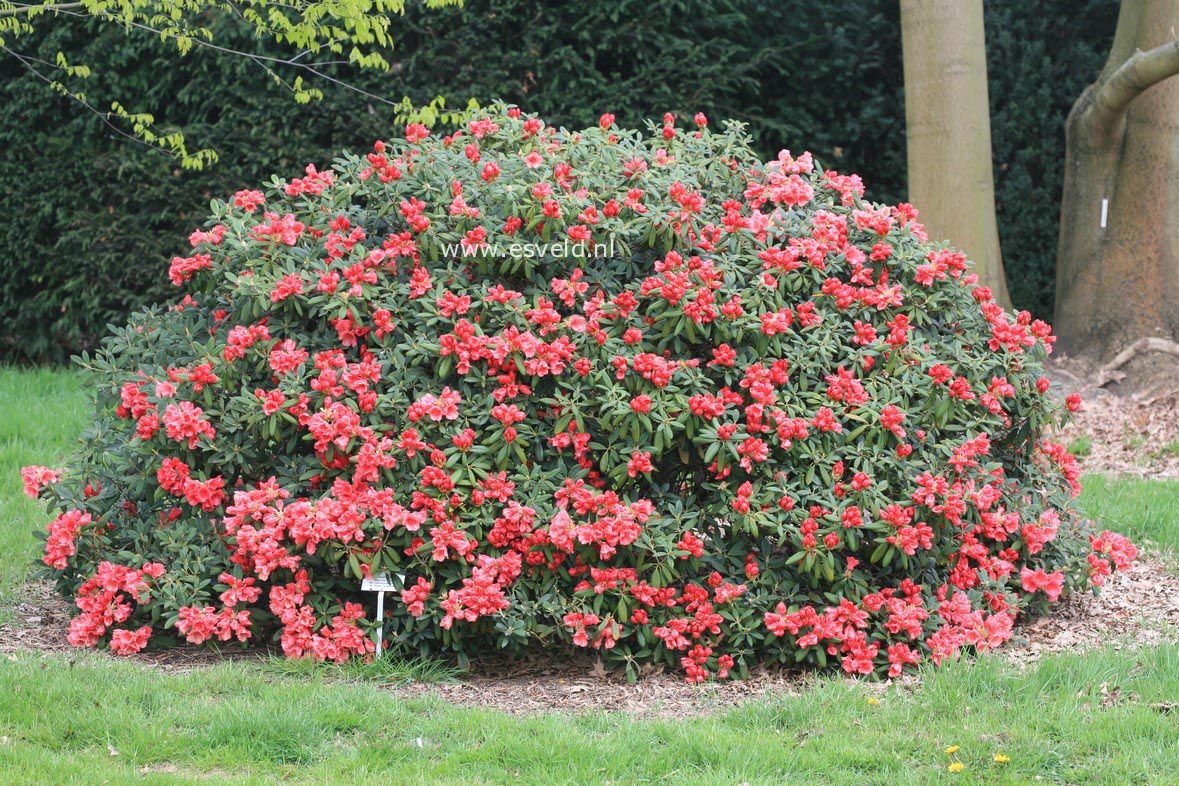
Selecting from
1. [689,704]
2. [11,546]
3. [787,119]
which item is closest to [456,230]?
[689,704]

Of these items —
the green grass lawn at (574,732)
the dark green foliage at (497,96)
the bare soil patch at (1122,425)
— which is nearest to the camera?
the green grass lawn at (574,732)

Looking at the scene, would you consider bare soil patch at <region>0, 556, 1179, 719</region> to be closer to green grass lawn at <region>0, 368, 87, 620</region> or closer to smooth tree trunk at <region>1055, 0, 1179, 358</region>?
green grass lawn at <region>0, 368, 87, 620</region>

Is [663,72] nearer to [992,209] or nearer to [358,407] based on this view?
[992,209]

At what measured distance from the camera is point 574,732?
353cm

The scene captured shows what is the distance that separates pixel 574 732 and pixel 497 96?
225 inches

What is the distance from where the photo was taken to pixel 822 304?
14.9 ft

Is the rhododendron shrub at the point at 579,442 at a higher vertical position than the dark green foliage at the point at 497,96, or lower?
lower

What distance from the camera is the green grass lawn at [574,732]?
3.28 metres

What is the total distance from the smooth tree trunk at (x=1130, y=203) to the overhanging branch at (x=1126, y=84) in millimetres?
12

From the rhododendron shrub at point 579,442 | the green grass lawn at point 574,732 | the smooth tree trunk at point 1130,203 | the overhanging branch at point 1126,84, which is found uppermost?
the overhanging branch at point 1126,84

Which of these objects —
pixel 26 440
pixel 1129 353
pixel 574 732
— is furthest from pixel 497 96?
pixel 574 732

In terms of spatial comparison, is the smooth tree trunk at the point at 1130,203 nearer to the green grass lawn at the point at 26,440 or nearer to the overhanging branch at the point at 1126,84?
the overhanging branch at the point at 1126,84

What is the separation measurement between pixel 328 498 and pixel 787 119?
606cm

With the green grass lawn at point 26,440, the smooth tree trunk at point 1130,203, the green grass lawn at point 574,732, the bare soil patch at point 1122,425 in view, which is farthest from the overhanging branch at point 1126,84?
the green grass lawn at point 26,440
